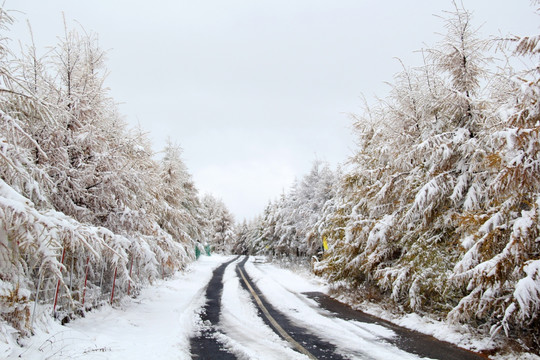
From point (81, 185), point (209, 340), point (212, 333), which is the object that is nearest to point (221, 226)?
point (81, 185)

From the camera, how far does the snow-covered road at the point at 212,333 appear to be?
5898 mm

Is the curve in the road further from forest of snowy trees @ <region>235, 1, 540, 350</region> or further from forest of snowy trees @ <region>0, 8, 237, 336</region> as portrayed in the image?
forest of snowy trees @ <region>0, 8, 237, 336</region>

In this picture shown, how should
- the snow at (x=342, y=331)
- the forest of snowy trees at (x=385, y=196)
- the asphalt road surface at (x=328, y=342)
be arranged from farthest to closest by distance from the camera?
the snow at (x=342, y=331), the asphalt road surface at (x=328, y=342), the forest of snowy trees at (x=385, y=196)

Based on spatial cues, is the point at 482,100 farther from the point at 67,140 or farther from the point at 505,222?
the point at 67,140

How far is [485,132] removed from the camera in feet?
28.8

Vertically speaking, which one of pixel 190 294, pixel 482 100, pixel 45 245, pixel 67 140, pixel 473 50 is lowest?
pixel 190 294

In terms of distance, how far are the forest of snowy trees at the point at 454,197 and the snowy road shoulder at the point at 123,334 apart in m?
5.93

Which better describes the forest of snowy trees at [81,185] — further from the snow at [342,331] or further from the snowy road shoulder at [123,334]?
the snow at [342,331]

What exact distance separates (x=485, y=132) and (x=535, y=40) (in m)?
3.49

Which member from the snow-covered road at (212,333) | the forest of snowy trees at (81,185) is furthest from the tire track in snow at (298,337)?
the forest of snowy trees at (81,185)

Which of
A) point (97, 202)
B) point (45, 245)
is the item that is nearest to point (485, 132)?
point (45, 245)

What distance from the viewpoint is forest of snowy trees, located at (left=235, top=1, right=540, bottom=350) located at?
19.2 ft

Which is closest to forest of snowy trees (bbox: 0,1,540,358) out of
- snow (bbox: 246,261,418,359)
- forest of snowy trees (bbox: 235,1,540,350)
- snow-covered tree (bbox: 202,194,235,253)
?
forest of snowy trees (bbox: 235,1,540,350)

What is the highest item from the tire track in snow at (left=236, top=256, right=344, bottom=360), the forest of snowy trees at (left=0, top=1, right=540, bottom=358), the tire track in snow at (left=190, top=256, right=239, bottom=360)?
the forest of snowy trees at (left=0, top=1, right=540, bottom=358)
